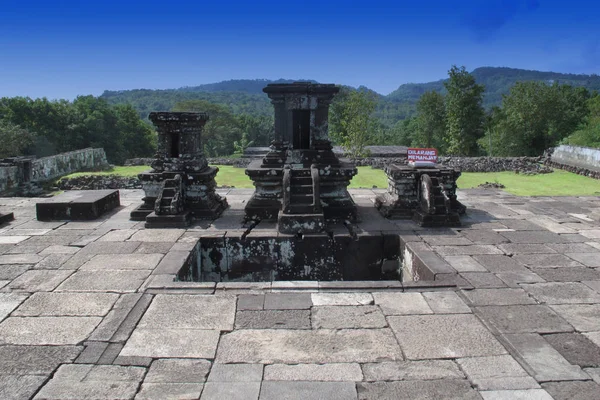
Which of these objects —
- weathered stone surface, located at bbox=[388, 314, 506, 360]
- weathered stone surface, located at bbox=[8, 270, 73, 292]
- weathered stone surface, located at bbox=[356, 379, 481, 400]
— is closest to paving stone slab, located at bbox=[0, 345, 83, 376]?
weathered stone surface, located at bbox=[8, 270, 73, 292]

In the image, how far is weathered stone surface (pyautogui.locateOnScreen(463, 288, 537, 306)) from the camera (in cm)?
468

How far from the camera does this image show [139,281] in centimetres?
525

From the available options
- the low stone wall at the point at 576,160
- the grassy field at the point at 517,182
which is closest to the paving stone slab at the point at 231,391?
the grassy field at the point at 517,182

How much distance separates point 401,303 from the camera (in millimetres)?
4676

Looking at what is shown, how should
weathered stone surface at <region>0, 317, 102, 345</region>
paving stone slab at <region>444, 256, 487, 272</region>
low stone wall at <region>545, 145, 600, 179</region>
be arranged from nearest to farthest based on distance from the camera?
weathered stone surface at <region>0, 317, 102, 345</region>
paving stone slab at <region>444, 256, 487, 272</region>
low stone wall at <region>545, 145, 600, 179</region>

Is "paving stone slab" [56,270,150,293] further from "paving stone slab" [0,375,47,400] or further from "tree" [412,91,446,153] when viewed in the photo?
"tree" [412,91,446,153]

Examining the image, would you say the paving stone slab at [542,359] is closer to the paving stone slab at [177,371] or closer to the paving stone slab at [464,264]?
the paving stone slab at [464,264]

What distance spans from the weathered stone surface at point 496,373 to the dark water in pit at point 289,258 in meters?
3.28

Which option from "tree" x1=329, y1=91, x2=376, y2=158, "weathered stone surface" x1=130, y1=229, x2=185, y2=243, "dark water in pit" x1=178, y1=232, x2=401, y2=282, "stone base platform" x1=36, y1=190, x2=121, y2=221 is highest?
"tree" x1=329, y1=91, x2=376, y2=158

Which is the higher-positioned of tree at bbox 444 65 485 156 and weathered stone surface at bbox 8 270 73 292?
tree at bbox 444 65 485 156

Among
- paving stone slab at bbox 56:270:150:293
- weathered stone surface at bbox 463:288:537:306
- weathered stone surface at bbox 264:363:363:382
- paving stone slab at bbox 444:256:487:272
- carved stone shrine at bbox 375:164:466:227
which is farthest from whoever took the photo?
carved stone shrine at bbox 375:164:466:227

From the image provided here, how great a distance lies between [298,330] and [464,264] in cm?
270

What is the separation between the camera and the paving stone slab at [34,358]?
11.5 feet

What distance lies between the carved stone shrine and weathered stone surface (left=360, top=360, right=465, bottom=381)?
4180mm
